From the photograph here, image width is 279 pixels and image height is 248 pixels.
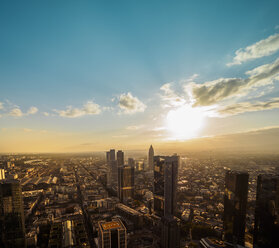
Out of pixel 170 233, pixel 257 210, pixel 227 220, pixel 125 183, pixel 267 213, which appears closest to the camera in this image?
pixel 267 213

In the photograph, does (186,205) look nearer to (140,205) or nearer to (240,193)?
(140,205)

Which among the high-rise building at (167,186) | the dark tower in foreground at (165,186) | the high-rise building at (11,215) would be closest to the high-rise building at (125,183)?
the dark tower in foreground at (165,186)

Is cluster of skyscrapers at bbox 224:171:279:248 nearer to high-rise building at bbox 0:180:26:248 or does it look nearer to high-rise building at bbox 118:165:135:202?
high-rise building at bbox 118:165:135:202

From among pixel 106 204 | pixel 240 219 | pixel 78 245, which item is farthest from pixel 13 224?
pixel 240 219

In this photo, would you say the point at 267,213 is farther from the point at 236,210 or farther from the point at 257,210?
the point at 236,210

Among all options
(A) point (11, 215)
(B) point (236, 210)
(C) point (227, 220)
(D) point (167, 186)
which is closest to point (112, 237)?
(A) point (11, 215)

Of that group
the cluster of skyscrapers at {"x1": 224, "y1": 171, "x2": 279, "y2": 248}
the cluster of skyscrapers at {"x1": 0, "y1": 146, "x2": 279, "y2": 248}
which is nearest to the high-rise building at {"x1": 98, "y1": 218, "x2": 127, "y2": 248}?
the cluster of skyscrapers at {"x1": 0, "y1": 146, "x2": 279, "y2": 248}
